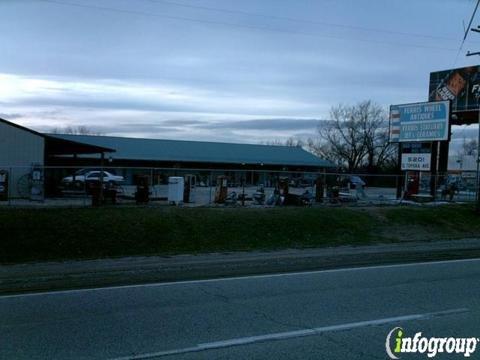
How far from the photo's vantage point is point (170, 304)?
28.2ft

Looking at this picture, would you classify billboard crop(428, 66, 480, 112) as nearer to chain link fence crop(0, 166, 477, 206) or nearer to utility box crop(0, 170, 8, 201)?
chain link fence crop(0, 166, 477, 206)

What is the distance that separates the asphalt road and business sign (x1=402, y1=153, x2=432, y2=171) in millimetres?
21790

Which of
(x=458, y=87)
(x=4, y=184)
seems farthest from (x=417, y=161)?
(x=4, y=184)

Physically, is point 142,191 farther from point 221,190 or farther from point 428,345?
point 428,345

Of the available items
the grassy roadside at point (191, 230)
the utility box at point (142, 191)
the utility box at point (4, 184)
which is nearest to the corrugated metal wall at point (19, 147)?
the utility box at point (4, 184)

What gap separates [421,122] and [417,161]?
2.66m

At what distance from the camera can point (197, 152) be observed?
230 ft

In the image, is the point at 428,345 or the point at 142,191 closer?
the point at 428,345

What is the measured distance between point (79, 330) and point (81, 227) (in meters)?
10.2

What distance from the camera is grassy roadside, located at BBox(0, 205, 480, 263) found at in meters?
15.5

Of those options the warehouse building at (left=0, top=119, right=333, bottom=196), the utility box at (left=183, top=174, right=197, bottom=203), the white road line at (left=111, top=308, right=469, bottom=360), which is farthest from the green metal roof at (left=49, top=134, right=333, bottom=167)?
the white road line at (left=111, top=308, right=469, bottom=360)

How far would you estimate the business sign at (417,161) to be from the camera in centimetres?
3184

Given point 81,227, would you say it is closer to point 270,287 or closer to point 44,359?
point 270,287

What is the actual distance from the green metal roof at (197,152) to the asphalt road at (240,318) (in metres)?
54.0
